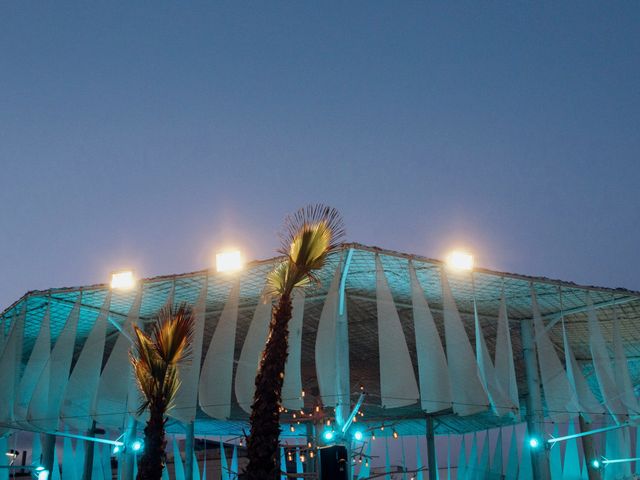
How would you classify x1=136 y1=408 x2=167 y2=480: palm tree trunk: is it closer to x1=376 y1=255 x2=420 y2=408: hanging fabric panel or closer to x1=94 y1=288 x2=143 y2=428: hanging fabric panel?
x1=376 y1=255 x2=420 y2=408: hanging fabric panel

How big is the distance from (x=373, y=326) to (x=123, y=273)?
1543 cm

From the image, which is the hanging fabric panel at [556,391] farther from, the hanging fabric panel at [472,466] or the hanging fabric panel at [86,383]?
the hanging fabric panel at [472,466]

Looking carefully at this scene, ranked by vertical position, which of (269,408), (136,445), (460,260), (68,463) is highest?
(460,260)

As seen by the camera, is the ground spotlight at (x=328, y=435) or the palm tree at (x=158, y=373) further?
the ground spotlight at (x=328, y=435)

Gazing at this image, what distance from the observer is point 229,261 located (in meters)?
30.4

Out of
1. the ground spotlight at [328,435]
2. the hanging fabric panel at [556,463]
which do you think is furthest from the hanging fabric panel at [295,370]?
the hanging fabric panel at [556,463]

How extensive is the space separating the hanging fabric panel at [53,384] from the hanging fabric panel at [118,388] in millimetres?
1922

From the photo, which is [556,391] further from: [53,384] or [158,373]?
[158,373]

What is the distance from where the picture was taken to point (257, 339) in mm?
29375

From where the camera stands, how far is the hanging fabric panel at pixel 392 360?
2750 cm

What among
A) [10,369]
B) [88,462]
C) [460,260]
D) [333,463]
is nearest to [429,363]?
[460,260]

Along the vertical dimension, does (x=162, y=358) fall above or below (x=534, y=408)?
below

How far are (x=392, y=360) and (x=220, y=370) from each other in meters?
7.08

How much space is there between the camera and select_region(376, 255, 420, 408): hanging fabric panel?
27.5 m
